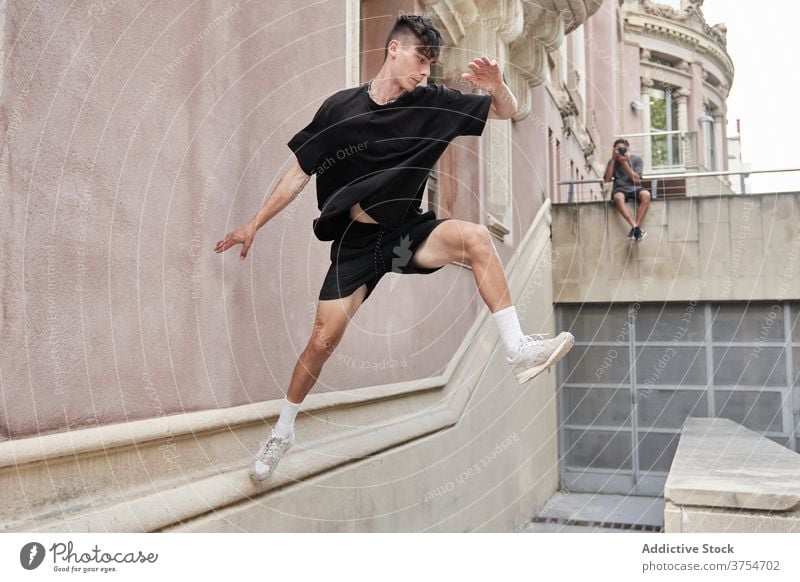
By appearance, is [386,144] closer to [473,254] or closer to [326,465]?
[473,254]

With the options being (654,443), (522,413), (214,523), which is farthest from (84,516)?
(654,443)

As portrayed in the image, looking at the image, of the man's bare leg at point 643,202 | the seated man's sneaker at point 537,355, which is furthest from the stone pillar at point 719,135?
the seated man's sneaker at point 537,355

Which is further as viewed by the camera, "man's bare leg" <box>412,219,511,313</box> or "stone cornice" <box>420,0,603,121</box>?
"stone cornice" <box>420,0,603,121</box>

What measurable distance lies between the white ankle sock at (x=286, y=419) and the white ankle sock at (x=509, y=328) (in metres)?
0.85

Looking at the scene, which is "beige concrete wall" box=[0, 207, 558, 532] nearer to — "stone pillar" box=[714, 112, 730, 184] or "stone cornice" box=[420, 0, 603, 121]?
"stone cornice" box=[420, 0, 603, 121]

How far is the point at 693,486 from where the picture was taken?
309 cm

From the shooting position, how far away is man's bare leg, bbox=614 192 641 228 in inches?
311

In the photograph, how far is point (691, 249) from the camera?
8594mm

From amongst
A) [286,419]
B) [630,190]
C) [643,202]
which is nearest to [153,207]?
[286,419]

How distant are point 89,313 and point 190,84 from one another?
3.10 ft

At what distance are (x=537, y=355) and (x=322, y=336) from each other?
0.79 m

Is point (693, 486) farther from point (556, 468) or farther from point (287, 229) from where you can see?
point (556, 468)

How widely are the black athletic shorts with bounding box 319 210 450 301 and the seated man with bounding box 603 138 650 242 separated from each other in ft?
14.8

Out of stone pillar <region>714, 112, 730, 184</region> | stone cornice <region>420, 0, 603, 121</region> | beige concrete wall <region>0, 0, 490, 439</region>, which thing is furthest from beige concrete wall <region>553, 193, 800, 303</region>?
beige concrete wall <region>0, 0, 490, 439</region>
